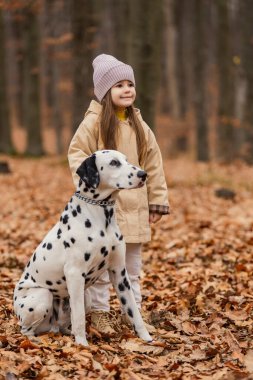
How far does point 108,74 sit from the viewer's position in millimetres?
5117

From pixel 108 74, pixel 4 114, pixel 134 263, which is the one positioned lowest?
pixel 134 263

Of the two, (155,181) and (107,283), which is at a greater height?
(155,181)

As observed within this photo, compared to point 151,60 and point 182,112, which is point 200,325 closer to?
point 151,60

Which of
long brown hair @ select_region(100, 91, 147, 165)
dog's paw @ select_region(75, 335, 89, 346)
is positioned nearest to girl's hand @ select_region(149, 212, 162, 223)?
long brown hair @ select_region(100, 91, 147, 165)

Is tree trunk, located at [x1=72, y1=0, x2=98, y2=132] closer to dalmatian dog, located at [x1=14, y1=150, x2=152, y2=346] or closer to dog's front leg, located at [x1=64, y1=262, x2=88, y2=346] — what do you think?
dalmatian dog, located at [x1=14, y1=150, x2=152, y2=346]

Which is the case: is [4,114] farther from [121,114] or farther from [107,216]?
[107,216]

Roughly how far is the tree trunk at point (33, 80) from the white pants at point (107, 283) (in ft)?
54.8

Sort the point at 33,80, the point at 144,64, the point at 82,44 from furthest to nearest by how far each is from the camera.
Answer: the point at 33,80 < the point at 82,44 < the point at 144,64

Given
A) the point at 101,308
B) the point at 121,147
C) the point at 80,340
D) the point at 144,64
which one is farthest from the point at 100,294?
the point at 144,64

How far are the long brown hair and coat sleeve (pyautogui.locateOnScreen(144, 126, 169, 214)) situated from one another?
9 cm

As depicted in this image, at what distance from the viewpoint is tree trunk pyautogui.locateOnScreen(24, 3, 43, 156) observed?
21297mm

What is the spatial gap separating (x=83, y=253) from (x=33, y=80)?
703 inches

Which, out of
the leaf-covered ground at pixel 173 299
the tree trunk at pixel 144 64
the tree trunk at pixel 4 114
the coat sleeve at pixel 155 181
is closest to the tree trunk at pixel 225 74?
the tree trunk at pixel 4 114

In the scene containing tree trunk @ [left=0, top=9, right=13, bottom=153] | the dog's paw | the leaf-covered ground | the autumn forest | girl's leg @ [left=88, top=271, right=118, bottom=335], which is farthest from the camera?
tree trunk @ [left=0, top=9, right=13, bottom=153]
